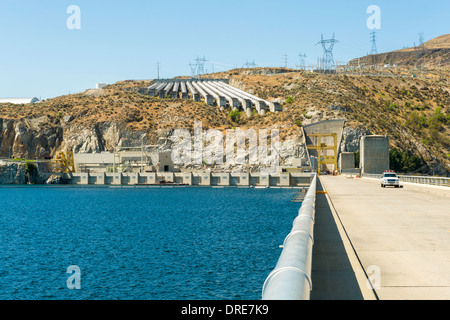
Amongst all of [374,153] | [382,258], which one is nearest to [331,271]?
[382,258]

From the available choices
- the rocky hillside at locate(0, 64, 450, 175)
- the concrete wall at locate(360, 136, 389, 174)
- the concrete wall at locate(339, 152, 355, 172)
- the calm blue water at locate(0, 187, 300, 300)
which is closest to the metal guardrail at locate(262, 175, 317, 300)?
the calm blue water at locate(0, 187, 300, 300)

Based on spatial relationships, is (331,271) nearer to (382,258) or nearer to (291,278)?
(382,258)


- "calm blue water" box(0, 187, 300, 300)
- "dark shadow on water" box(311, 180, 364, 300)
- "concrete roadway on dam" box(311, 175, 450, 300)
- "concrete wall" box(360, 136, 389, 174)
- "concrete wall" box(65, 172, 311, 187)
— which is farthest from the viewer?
"concrete wall" box(65, 172, 311, 187)

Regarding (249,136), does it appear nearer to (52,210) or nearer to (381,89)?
(381,89)

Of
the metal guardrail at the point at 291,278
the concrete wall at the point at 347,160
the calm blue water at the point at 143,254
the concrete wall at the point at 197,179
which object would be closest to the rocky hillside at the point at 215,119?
the concrete wall at the point at 347,160

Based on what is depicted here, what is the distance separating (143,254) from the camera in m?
30.2

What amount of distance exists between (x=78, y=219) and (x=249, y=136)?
312ft

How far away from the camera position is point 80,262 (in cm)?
2825

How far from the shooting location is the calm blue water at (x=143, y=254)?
2106 cm

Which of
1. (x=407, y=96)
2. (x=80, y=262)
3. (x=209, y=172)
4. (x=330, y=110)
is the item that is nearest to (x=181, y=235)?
(x=80, y=262)

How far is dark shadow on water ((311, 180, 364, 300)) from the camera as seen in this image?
338 inches

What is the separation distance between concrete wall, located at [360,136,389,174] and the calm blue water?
54.3 m

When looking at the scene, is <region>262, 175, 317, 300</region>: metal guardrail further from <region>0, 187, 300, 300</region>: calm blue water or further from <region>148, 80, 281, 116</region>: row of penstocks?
<region>148, 80, 281, 116</region>: row of penstocks

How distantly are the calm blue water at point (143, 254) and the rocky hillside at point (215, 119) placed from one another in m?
89.8
